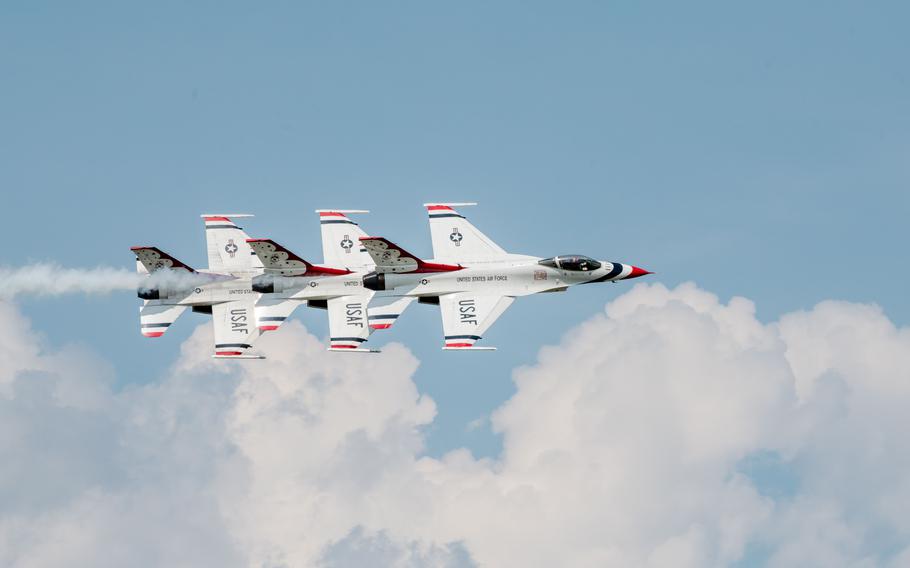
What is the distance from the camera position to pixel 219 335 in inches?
4065

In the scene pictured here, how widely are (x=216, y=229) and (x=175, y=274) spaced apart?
440cm

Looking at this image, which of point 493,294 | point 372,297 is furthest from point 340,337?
point 493,294

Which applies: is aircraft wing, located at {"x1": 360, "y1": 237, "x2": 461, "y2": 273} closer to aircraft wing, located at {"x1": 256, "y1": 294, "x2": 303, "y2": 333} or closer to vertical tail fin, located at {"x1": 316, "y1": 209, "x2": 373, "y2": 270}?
vertical tail fin, located at {"x1": 316, "y1": 209, "x2": 373, "y2": 270}

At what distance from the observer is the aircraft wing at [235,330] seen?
103m

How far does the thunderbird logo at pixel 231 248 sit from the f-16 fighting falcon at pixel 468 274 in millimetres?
9699

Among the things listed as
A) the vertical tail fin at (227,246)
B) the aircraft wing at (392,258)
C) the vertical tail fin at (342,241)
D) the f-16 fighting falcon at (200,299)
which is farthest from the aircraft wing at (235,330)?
the aircraft wing at (392,258)

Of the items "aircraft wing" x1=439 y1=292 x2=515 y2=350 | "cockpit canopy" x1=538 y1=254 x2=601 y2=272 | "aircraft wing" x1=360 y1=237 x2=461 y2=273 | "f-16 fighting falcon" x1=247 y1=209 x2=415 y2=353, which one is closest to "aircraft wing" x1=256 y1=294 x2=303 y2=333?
"f-16 fighting falcon" x1=247 y1=209 x2=415 y2=353

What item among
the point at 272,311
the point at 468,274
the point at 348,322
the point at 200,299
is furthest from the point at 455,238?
the point at 200,299

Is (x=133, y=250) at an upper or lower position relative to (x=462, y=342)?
upper

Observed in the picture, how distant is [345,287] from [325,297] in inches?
57.1

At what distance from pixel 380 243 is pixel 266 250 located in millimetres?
7439

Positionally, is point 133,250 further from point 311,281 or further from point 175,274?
A: point 311,281

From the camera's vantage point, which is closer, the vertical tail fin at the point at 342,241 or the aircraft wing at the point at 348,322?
the aircraft wing at the point at 348,322

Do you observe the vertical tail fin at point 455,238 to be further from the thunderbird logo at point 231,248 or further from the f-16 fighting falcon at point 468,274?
the thunderbird logo at point 231,248
